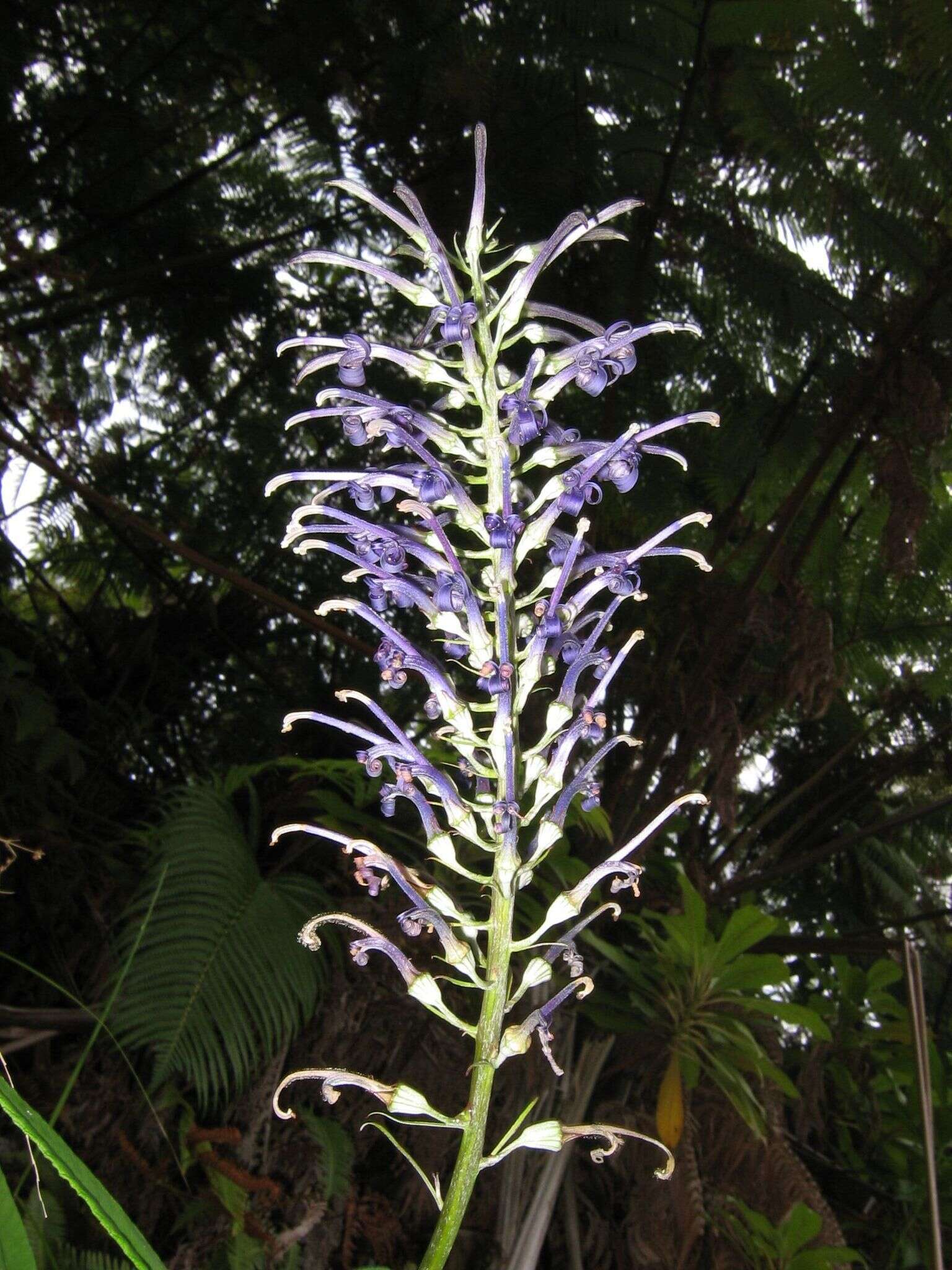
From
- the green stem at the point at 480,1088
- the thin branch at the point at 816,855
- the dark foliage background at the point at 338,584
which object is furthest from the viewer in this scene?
the thin branch at the point at 816,855

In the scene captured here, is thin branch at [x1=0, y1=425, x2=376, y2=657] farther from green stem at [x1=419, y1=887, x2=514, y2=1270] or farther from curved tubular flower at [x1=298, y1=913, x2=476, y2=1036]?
green stem at [x1=419, y1=887, x2=514, y2=1270]

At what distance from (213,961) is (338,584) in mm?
1389

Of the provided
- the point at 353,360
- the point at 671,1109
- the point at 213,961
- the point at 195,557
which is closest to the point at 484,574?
the point at 353,360

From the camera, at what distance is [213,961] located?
189cm

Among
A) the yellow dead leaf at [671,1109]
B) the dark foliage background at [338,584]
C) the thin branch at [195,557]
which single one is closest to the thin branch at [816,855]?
the dark foliage background at [338,584]

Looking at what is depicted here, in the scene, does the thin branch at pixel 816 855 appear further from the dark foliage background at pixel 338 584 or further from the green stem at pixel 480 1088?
Result: the green stem at pixel 480 1088

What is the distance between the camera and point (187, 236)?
3.16 meters

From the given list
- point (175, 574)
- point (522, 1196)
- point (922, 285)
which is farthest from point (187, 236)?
point (522, 1196)

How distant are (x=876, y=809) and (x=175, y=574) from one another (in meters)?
2.75

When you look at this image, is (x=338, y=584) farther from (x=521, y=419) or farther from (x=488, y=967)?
(x=488, y=967)

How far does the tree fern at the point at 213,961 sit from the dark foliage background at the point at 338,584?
12mm

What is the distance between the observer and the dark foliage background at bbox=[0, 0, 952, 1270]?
6.49ft

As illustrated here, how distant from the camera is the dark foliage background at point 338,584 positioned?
1979 millimetres

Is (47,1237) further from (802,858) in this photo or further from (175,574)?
(175,574)
